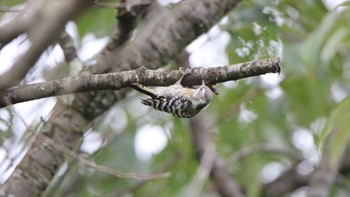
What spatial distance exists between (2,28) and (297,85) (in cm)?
176

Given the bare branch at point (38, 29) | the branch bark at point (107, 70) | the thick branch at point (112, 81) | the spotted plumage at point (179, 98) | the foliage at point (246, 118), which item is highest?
the bare branch at point (38, 29)

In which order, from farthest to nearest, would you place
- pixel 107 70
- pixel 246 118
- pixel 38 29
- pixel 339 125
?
pixel 246 118 < pixel 339 125 < pixel 107 70 < pixel 38 29

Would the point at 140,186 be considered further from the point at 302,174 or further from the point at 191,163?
the point at 302,174

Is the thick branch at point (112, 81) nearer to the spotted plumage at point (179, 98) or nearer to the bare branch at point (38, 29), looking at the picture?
the spotted plumage at point (179, 98)

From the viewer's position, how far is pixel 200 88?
4.25ft

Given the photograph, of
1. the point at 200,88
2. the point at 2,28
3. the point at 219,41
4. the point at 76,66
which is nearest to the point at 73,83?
the point at 200,88

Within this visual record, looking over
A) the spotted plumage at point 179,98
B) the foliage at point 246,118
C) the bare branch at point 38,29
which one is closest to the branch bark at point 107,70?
the foliage at point 246,118

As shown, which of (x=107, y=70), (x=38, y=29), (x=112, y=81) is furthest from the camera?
(x=107, y=70)

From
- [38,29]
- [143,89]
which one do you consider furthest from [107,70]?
[38,29]

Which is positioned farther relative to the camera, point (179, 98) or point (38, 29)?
point (179, 98)

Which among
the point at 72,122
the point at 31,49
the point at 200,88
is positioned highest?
the point at 31,49

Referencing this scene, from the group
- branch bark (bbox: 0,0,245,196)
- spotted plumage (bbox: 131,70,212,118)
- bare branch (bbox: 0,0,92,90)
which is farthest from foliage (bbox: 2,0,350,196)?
bare branch (bbox: 0,0,92,90)

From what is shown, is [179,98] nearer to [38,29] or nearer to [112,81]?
[112,81]

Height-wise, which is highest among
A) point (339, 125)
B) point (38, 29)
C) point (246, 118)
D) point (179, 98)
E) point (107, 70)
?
point (38, 29)
